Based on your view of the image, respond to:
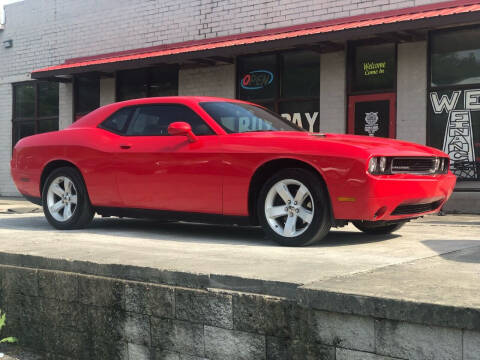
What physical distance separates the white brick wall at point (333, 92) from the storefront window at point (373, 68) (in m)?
0.24

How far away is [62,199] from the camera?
22.8 feet

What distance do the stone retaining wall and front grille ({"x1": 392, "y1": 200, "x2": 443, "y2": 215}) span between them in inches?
85.4

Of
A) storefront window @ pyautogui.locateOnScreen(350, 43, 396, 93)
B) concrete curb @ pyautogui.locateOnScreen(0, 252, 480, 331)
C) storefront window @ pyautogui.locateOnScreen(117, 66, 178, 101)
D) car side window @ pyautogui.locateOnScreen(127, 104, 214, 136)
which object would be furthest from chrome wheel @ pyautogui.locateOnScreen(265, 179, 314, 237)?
storefront window @ pyautogui.locateOnScreen(117, 66, 178, 101)

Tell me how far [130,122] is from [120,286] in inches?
111

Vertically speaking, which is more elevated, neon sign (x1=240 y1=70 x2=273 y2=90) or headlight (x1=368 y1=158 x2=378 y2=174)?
neon sign (x1=240 y1=70 x2=273 y2=90)

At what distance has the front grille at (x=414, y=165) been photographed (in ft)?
17.2

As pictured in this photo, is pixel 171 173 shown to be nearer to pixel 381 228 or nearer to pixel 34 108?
pixel 381 228

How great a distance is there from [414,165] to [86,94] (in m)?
13.7

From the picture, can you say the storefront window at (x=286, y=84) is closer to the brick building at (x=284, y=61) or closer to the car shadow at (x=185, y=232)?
the brick building at (x=284, y=61)

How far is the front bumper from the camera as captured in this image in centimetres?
504

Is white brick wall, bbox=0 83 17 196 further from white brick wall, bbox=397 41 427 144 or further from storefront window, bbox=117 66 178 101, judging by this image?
white brick wall, bbox=397 41 427 144

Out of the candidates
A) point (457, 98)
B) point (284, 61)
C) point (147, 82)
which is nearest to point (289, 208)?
point (457, 98)

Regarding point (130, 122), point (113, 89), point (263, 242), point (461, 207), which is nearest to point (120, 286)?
point (263, 242)

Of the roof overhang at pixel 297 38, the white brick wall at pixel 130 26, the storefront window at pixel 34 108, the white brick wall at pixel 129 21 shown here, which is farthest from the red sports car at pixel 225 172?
the storefront window at pixel 34 108
